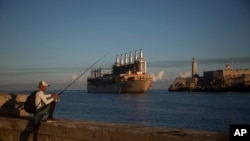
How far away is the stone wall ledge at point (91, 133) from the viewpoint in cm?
540

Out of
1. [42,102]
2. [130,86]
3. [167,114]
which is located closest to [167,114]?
[167,114]

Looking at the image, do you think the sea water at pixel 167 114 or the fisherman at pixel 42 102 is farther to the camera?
Result: the sea water at pixel 167 114

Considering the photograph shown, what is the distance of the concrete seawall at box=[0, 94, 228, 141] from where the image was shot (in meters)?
5.41

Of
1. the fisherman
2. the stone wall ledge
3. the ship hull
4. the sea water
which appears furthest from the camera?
the ship hull

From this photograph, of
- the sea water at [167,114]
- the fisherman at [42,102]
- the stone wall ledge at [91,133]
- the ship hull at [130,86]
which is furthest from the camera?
the ship hull at [130,86]

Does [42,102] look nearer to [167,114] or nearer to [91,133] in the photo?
[91,133]

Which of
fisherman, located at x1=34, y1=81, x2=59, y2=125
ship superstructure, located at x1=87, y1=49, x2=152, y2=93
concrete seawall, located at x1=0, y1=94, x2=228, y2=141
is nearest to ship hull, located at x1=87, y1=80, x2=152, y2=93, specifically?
ship superstructure, located at x1=87, y1=49, x2=152, y2=93

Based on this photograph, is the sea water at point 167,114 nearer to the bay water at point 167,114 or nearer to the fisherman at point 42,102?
the bay water at point 167,114

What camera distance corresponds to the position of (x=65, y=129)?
22.0 feet

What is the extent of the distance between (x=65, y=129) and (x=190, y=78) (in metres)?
141

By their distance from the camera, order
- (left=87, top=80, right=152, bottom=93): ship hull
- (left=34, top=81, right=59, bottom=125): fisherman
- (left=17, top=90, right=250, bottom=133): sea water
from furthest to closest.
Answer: (left=87, top=80, right=152, bottom=93): ship hull, (left=17, top=90, right=250, bottom=133): sea water, (left=34, top=81, right=59, bottom=125): fisherman

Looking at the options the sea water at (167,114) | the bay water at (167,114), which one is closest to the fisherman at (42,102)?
the sea water at (167,114)

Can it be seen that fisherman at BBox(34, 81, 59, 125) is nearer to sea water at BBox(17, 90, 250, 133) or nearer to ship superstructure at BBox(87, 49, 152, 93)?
sea water at BBox(17, 90, 250, 133)

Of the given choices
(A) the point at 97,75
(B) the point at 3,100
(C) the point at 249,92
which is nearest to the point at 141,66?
(A) the point at 97,75
